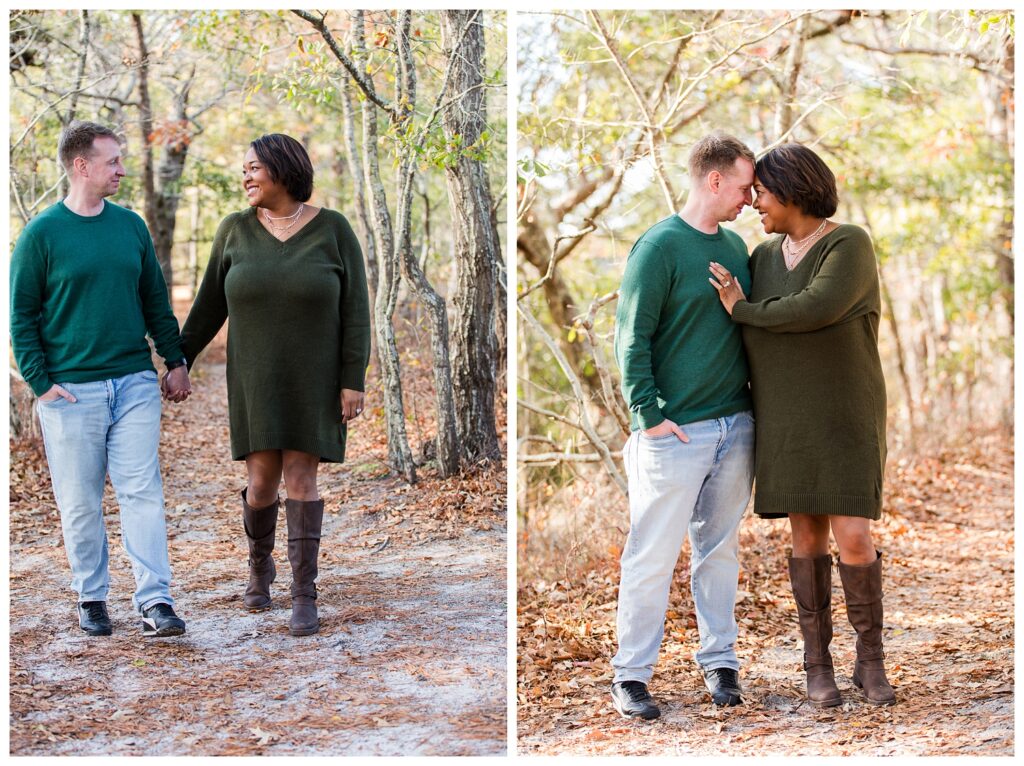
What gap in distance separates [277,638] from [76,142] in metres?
1.79

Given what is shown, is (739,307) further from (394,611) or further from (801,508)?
(394,611)

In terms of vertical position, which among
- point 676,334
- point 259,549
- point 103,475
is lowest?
point 259,549

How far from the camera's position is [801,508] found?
128 inches

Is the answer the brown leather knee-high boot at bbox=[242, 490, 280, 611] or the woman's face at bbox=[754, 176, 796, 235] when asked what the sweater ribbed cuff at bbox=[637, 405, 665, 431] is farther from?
the brown leather knee-high boot at bbox=[242, 490, 280, 611]

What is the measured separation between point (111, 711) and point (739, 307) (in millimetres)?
2232

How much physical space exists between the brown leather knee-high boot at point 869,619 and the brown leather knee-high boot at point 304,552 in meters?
1.79

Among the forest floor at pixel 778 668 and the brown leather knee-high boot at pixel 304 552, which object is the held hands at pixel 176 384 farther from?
the forest floor at pixel 778 668

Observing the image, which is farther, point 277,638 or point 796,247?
point 277,638

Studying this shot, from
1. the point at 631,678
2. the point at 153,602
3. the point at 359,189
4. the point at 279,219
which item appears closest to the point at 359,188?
the point at 359,189

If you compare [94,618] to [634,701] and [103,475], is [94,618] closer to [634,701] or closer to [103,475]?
[103,475]

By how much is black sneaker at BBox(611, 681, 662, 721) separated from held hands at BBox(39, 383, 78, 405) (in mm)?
2051

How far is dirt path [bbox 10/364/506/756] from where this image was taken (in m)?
3.00

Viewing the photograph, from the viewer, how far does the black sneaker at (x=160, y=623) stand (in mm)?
3477

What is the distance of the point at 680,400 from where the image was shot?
128 inches
